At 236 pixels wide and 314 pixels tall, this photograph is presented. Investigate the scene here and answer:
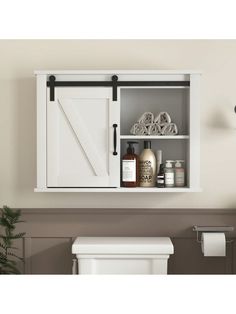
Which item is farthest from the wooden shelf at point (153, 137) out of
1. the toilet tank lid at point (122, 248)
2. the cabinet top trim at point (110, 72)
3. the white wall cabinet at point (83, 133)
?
the toilet tank lid at point (122, 248)

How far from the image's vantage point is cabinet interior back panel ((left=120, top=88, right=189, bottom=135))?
2.75 metres

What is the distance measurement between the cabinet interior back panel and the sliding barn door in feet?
0.64

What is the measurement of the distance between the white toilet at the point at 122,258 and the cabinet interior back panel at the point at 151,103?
0.65 m

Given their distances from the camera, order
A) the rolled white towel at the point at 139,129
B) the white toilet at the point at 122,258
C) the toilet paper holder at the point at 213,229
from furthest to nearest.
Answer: the toilet paper holder at the point at 213,229 → the rolled white towel at the point at 139,129 → the white toilet at the point at 122,258

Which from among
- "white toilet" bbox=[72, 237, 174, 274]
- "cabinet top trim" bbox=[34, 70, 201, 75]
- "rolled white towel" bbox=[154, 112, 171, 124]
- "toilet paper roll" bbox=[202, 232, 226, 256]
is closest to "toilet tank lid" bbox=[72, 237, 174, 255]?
"white toilet" bbox=[72, 237, 174, 274]

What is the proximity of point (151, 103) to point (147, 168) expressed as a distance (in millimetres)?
389

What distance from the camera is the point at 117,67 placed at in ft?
9.04

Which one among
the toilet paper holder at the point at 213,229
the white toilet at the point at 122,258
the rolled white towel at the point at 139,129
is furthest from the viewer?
the toilet paper holder at the point at 213,229

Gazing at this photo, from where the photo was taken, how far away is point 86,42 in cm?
279

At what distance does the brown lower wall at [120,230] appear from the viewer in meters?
2.79

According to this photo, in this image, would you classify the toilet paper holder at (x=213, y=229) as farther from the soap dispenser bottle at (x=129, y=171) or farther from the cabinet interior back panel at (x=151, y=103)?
the cabinet interior back panel at (x=151, y=103)

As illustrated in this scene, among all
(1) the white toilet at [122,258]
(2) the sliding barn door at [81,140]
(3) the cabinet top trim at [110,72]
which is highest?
(3) the cabinet top trim at [110,72]

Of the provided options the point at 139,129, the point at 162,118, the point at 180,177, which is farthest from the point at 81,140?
the point at 180,177

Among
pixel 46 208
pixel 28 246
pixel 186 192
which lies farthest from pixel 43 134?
pixel 186 192
